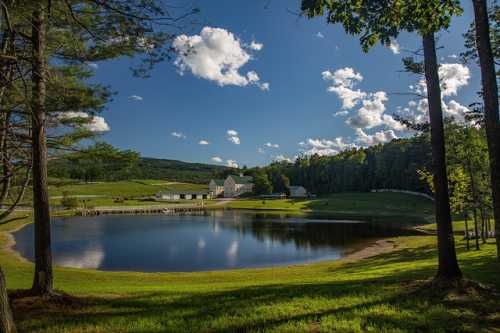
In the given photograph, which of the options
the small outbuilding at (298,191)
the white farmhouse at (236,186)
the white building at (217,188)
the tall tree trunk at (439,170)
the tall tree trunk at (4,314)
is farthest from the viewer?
the white building at (217,188)

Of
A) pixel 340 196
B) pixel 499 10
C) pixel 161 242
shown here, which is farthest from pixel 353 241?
pixel 340 196

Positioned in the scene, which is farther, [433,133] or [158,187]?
[158,187]

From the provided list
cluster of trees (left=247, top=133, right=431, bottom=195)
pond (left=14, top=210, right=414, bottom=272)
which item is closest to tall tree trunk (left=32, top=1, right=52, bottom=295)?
pond (left=14, top=210, right=414, bottom=272)

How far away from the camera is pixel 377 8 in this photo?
594 cm

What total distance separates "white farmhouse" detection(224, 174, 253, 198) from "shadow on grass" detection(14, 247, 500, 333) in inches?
4521

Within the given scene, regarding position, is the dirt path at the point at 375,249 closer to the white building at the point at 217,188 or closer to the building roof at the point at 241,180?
the building roof at the point at 241,180

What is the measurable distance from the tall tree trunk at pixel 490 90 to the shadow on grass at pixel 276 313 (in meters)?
1.87

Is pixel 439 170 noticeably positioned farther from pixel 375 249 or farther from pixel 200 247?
pixel 200 247

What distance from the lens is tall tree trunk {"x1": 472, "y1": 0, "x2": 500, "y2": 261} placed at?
6.31 metres

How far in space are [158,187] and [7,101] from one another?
A: 5476 inches

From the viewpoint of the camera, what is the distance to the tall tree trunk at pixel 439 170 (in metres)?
7.83

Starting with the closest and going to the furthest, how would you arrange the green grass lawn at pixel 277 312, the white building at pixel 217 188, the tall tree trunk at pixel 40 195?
the green grass lawn at pixel 277 312
the tall tree trunk at pixel 40 195
the white building at pixel 217 188

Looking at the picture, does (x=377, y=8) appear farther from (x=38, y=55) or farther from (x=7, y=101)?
(x=7, y=101)

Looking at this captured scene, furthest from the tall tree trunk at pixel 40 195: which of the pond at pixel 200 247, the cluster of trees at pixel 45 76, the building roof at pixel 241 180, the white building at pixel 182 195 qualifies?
the building roof at pixel 241 180
